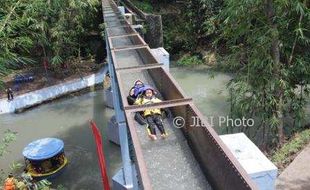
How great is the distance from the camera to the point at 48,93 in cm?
1602

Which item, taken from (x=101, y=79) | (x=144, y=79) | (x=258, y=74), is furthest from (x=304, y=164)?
(x=101, y=79)

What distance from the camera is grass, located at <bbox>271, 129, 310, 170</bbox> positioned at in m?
7.98

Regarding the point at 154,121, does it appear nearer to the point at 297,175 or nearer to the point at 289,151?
the point at 297,175

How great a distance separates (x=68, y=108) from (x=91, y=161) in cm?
447

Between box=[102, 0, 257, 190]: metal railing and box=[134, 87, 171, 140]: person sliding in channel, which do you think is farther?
box=[134, 87, 171, 140]: person sliding in channel

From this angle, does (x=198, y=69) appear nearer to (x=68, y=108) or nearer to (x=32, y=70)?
(x=68, y=108)

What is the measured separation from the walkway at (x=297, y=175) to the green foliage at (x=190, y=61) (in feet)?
38.8

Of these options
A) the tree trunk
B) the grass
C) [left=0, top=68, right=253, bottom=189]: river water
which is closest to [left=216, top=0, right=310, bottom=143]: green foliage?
the tree trunk

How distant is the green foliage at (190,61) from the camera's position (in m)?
19.3

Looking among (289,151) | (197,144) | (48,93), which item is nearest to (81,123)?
(48,93)

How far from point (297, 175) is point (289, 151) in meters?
1.38

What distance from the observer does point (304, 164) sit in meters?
7.47

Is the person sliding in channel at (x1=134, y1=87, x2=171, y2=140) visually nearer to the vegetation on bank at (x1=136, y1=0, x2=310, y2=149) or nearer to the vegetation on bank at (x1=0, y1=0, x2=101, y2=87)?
the vegetation on bank at (x1=136, y1=0, x2=310, y2=149)

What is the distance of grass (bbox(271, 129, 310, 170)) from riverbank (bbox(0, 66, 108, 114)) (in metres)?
10.1
